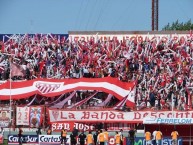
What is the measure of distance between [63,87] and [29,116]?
4.53 meters

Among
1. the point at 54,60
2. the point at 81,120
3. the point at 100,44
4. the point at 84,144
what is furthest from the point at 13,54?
the point at 84,144

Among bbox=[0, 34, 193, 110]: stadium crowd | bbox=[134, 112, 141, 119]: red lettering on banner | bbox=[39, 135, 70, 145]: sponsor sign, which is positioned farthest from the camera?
bbox=[0, 34, 193, 110]: stadium crowd

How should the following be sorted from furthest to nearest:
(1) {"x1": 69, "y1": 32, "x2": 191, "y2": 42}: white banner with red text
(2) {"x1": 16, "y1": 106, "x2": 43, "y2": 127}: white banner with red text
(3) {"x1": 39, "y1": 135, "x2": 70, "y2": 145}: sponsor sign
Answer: (1) {"x1": 69, "y1": 32, "x2": 191, "y2": 42}: white banner with red text → (2) {"x1": 16, "y1": 106, "x2": 43, "y2": 127}: white banner with red text → (3) {"x1": 39, "y1": 135, "x2": 70, "y2": 145}: sponsor sign

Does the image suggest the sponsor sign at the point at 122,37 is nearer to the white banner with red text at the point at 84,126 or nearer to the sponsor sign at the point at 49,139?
the white banner with red text at the point at 84,126

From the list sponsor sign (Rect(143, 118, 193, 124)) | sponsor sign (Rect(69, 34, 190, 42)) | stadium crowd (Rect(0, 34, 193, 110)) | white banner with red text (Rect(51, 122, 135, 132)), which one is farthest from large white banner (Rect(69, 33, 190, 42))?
sponsor sign (Rect(143, 118, 193, 124))

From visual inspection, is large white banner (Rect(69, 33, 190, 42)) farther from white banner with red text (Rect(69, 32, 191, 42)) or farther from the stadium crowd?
the stadium crowd

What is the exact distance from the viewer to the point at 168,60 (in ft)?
178

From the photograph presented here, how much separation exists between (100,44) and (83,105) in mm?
10266

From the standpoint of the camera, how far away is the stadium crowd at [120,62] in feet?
165

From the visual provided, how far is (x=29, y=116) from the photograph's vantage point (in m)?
46.6

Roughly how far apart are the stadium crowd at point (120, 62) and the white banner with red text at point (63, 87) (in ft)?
3.78

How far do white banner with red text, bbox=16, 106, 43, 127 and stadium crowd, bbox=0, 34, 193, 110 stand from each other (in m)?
3.48

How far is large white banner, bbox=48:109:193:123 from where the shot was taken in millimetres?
45719

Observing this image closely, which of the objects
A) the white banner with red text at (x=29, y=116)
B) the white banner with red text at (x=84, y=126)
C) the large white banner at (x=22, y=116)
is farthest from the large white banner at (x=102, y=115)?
the large white banner at (x=22, y=116)
